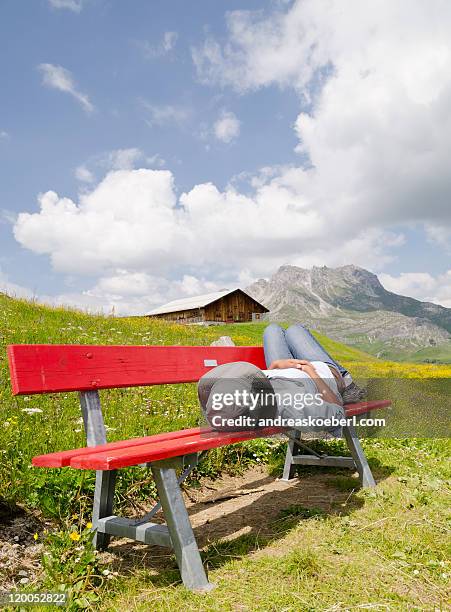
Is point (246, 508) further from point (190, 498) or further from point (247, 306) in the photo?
point (247, 306)

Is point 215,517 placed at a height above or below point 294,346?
below

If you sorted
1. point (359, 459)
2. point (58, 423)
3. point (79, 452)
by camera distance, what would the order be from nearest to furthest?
point (79, 452), point (58, 423), point (359, 459)

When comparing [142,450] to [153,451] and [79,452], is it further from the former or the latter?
[79,452]

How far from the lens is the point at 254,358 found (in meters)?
5.38

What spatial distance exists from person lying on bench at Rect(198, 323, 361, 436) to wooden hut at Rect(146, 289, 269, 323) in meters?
36.1

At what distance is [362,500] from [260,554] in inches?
56.8

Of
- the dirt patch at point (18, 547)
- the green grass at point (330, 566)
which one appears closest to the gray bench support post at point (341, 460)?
the green grass at point (330, 566)

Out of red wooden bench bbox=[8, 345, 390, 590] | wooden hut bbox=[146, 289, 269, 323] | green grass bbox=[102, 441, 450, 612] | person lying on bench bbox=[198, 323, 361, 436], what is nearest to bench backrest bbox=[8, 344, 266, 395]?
red wooden bench bbox=[8, 345, 390, 590]

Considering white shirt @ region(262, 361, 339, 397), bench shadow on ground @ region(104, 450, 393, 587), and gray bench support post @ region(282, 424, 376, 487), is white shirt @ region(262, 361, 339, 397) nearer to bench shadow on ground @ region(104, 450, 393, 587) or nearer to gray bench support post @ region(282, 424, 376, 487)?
gray bench support post @ region(282, 424, 376, 487)

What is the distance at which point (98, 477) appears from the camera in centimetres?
337

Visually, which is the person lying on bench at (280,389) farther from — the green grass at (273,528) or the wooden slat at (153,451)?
the green grass at (273,528)

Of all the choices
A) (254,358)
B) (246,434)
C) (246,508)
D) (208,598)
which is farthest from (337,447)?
(208,598)

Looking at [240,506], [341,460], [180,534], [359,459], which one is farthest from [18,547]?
[341,460]

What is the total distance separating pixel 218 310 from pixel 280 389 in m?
39.4
